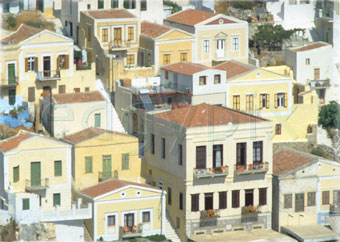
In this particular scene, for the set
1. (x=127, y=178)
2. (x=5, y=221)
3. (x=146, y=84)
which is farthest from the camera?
(x=146, y=84)

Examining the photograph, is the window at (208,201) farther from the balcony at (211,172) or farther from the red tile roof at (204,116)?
the red tile roof at (204,116)

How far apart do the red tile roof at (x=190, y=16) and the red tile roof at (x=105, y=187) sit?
8.90m

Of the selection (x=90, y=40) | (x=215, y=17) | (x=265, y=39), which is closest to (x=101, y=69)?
(x=90, y=40)

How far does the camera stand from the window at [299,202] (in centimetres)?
3350

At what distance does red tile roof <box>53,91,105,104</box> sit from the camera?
34.3 metres

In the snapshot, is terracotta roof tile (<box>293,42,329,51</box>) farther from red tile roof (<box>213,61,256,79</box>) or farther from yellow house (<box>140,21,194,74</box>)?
yellow house (<box>140,21,194,74</box>)

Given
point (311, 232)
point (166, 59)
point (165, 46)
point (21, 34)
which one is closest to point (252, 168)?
point (311, 232)

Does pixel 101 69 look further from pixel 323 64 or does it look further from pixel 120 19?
pixel 323 64

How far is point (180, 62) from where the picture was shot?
125 feet

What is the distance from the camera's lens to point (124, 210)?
104 ft

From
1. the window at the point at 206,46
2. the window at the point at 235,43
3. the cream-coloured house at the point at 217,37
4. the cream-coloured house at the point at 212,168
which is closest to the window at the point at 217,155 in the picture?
the cream-coloured house at the point at 212,168

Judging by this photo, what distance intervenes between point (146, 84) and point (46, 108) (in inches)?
130

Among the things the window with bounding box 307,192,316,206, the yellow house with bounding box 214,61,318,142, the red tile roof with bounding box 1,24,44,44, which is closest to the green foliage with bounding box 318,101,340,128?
the yellow house with bounding box 214,61,318,142

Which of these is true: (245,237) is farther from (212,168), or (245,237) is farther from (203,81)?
(203,81)
